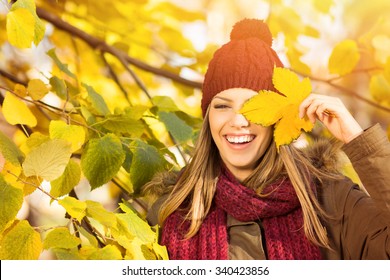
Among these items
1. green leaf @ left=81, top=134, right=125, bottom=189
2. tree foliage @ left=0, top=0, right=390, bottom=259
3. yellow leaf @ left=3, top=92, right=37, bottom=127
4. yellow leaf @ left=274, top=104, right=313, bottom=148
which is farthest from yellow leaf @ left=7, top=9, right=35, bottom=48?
yellow leaf @ left=274, top=104, right=313, bottom=148

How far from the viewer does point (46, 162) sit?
0.85 metres

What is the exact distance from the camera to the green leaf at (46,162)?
84 centimetres

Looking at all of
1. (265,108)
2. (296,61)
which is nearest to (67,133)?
(265,108)

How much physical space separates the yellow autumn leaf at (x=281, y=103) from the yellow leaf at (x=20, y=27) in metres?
0.31

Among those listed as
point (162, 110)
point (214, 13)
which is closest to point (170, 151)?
point (162, 110)

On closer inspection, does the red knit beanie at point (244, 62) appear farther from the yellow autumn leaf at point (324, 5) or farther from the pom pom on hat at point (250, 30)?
the yellow autumn leaf at point (324, 5)

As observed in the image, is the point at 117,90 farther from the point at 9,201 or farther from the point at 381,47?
the point at 9,201

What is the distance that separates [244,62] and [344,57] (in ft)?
0.83

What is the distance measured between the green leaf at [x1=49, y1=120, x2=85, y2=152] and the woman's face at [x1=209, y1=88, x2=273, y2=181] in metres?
0.28

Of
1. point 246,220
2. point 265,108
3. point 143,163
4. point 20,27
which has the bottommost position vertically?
point 246,220

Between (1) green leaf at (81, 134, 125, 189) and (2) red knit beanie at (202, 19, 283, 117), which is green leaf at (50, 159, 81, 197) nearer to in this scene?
(1) green leaf at (81, 134, 125, 189)

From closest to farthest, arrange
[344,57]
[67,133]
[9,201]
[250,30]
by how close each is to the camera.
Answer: [9,201] < [67,133] < [250,30] < [344,57]

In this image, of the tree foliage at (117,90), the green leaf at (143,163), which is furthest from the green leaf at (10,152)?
the green leaf at (143,163)

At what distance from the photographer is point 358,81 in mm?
1462
